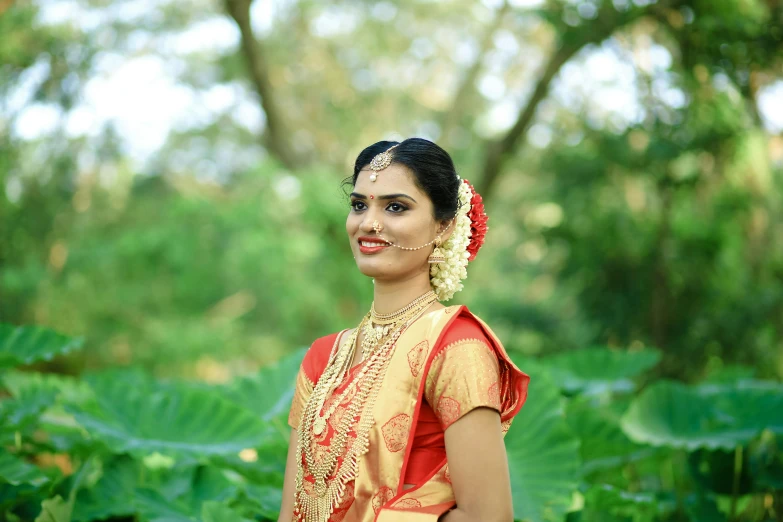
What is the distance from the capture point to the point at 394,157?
4.82ft

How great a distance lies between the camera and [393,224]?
1.43 metres

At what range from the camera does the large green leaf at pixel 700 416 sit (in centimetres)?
315

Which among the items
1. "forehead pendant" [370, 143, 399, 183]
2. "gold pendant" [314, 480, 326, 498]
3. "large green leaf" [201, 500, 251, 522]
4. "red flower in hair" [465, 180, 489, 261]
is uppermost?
"forehead pendant" [370, 143, 399, 183]

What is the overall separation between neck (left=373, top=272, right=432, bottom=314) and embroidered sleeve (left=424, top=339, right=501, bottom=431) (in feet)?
0.57

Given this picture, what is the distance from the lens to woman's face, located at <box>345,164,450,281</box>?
144 cm

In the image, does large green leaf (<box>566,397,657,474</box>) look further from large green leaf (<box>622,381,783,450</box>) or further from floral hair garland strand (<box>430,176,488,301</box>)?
floral hair garland strand (<box>430,176,488,301</box>)

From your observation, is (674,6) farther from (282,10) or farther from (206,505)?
(282,10)

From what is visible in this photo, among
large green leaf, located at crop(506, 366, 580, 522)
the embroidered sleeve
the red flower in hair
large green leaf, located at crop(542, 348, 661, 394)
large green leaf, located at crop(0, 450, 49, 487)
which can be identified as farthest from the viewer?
large green leaf, located at crop(542, 348, 661, 394)

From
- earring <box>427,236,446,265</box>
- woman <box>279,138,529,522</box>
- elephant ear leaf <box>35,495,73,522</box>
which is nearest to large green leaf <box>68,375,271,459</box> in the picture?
elephant ear leaf <box>35,495,73,522</box>

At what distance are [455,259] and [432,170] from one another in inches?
6.9

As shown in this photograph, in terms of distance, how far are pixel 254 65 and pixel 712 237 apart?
14.0 ft

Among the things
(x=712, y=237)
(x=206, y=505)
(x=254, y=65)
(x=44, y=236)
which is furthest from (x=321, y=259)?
(x=206, y=505)

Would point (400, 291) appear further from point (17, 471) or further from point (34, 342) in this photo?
point (34, 342)

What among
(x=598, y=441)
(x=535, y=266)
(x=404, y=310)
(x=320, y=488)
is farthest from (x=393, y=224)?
(x=535, y=266)
